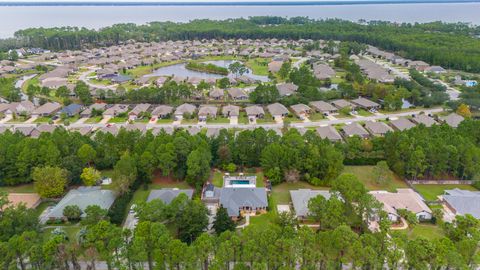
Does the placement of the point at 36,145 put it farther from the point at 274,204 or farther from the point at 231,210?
the point at 274,204

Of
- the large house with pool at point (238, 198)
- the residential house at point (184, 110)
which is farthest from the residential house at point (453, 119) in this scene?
the residential house at point (184, 110)

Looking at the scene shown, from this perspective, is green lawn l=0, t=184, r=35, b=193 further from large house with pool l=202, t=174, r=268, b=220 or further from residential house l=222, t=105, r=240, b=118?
residential house l=222, t=105, r=240, b=118

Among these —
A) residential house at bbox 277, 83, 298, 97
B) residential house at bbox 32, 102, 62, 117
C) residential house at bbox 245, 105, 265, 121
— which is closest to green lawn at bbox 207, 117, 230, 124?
residential house at bbox 245, 105, 265, 121

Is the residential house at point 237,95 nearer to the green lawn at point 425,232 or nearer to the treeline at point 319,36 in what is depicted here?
the green lawn at point 425,232

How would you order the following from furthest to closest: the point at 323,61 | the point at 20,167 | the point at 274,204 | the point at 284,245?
the point at 323,61 < the point at 20,167 < the point at 274,204 < the point at 284,245

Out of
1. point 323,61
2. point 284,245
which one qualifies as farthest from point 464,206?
point 323,61

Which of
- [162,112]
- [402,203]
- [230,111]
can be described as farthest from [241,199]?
[162,112]
